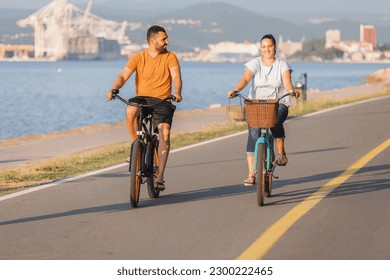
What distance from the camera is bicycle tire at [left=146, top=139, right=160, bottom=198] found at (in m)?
10.8

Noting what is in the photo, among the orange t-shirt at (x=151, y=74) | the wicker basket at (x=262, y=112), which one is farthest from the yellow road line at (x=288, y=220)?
the orange t-shirt at (x=151, y=74)

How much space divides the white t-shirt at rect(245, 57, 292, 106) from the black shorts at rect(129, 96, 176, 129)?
0.87m

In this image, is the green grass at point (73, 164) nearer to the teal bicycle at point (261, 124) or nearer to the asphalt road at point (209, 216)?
the asphalt road at point (209, 216)

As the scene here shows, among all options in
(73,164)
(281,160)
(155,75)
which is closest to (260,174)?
(281,160)

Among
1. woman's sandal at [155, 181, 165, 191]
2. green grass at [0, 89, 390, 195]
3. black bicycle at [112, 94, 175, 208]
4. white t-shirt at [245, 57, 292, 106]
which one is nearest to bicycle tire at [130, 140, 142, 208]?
black bicycle at [112, 94, 175, 208]

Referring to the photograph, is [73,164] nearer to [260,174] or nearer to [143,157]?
[143,157]

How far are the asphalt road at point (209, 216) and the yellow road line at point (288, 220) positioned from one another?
0.04 ft

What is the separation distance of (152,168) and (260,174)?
1182 millimetres

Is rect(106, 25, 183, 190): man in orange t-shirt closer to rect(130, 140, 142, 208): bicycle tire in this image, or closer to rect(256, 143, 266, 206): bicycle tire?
rect(130, 140, 142, 208): bicycle tire

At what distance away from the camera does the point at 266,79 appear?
10.9 meters
